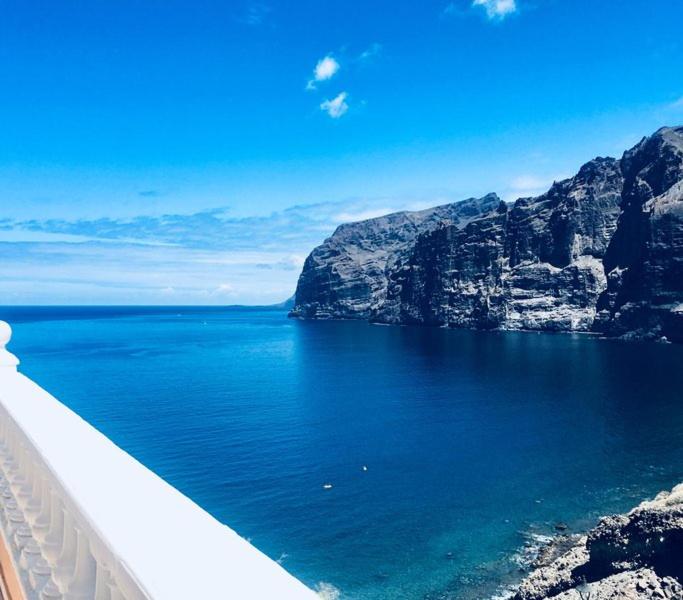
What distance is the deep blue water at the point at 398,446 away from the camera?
32219 mm

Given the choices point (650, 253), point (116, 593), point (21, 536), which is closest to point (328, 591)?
point (21, 536)

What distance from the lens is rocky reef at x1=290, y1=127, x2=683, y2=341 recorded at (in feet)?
437

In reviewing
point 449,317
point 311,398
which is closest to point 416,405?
point 311,398

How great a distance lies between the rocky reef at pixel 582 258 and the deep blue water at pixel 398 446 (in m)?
34.4

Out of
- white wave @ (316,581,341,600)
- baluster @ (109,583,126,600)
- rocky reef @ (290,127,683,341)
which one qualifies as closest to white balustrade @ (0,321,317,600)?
baluster @ (109,583,126,600)

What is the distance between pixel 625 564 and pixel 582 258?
516ft

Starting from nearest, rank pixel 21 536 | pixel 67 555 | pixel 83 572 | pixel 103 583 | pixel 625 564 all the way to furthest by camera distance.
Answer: pixel 103 583 → pixel 83 572 → pixel 67 555 → pixel 21 536 → pixel 625 564

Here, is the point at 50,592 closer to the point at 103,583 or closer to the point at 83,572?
the point at 83,572

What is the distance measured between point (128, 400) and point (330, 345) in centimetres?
8024

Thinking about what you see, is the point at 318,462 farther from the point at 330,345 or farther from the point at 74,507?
the point at 330,345

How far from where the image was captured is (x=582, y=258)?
549ft

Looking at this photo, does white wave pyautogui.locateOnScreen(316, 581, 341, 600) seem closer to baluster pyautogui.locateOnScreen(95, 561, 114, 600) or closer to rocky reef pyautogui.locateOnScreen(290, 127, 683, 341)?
baluster pyautogui.locateOnScreen(95, 561, 114, 600)

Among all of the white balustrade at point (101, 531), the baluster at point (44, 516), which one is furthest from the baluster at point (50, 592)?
the baluster at point (44, 516)

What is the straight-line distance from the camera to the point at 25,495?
5043 millimetres
